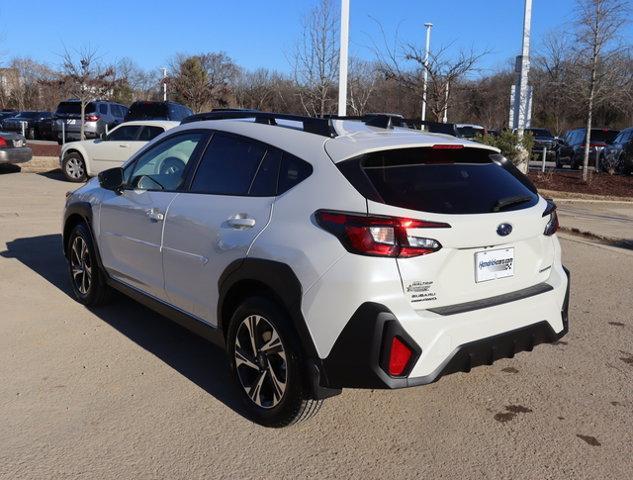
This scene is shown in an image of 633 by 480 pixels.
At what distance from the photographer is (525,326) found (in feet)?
11.1

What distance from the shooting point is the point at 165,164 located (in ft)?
15.4

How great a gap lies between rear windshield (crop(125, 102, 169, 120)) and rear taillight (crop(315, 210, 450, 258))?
18204mm

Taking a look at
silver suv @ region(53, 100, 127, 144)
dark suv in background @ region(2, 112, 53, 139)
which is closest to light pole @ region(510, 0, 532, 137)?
silver suv @ region(53, 100, 127, 144)

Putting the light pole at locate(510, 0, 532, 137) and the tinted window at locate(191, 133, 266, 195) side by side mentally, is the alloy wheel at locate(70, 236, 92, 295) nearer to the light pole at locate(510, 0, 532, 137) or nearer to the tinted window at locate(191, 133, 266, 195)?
the tinted window at locate(191, 133, 266, 195)

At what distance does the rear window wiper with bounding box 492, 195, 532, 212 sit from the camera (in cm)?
337

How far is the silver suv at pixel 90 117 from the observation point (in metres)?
24.8

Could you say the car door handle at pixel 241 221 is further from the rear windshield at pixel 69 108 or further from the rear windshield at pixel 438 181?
the rear windshield at pixel 69 108

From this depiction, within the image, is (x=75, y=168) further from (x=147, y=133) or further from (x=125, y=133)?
(x=147, y=133)

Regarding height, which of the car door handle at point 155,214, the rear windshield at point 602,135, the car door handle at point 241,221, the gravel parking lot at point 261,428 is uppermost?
the rear windshield at point 602,135

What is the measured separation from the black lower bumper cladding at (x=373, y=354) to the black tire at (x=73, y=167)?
13752mm

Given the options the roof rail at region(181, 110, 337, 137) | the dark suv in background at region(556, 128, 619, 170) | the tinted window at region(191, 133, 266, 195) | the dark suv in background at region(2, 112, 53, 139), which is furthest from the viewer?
the dark suv in background at region(2, 112, 53, 139)

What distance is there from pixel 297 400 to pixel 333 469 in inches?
15.5

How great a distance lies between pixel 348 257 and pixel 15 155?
1565cm

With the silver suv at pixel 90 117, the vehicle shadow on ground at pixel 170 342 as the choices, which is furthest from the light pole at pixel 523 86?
the silver suv at pixel 90 117
